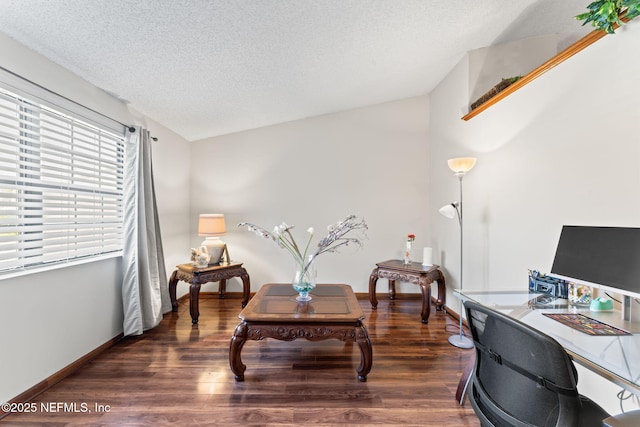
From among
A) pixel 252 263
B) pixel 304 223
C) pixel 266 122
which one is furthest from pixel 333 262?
pixel 266 122

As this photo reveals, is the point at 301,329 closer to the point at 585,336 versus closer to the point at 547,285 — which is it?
the point at 585,336

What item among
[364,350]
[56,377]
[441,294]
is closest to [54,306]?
[56,377]

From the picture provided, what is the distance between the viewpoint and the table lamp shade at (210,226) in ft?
11.4

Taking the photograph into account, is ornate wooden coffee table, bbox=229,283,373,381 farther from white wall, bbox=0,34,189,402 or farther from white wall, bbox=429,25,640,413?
white wall, bbox=429,25,640,413

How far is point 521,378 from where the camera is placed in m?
1.01

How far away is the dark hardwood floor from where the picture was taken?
166 centimetres

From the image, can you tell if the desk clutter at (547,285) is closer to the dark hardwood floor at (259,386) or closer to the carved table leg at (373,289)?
the dark hardwood floor at (259,386)

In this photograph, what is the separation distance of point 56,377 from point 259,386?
142cm

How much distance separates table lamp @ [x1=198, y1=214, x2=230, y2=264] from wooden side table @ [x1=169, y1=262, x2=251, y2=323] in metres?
0.17

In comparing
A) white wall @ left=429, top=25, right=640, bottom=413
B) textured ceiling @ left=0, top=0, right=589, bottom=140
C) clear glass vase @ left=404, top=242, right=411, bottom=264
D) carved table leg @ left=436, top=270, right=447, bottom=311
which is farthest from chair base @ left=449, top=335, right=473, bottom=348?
textured ceiling @ left=0, top=0, right=589, bottom=140

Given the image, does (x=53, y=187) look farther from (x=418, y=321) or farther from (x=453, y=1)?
(x=418, y=321)

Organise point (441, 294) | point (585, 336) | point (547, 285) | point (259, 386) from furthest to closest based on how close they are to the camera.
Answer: point (441, 294), point (259, 386), point (547, 285), point (585, 336)

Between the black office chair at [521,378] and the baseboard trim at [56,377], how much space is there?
2.58 metres

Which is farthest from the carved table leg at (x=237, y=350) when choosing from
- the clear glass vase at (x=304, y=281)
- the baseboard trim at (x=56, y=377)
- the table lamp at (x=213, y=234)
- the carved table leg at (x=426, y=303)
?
the carved table leg at (x=426, y=303)
